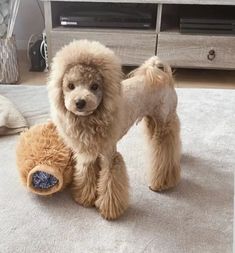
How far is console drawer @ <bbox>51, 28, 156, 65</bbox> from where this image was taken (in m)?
1.99

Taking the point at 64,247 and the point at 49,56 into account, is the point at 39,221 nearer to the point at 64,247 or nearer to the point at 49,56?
the point at 64,247

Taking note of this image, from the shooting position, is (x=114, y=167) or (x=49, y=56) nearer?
(x=114, y=167)

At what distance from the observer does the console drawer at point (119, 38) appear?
1991 mm

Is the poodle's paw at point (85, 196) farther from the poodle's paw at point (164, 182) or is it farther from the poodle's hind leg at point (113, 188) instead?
the poodle's paw at point (164, 182)

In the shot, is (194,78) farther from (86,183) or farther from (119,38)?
(86,183)

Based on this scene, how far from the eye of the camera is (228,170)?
1292 mm

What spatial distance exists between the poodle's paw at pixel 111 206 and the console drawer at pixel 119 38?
1.19 metres

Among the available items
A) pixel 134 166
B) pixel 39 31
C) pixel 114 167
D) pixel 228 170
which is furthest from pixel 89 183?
pixel 39 31

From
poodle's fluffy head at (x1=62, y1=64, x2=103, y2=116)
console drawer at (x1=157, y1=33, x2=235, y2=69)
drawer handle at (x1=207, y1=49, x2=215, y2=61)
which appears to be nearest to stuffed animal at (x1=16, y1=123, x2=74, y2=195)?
poodle's fluffy head at (x1=62, y1=64, x2=103, y2=116)

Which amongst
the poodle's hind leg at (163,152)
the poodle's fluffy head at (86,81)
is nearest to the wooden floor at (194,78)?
the poodle's hind leg at (163,152)

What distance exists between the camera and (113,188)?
1.03 meters

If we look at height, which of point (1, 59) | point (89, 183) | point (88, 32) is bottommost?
point (89, 183)

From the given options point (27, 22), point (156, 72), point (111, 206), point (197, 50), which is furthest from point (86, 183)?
point (27, 22)

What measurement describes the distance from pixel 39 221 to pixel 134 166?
419mm
